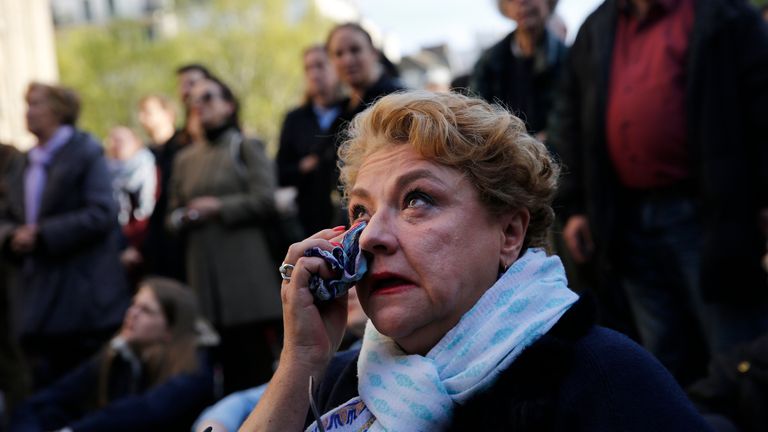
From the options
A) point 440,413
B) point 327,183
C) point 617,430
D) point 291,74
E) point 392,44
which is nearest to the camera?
point 617,430

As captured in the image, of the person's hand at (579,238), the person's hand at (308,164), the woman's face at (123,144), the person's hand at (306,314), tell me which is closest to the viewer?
the person's hand at (306,314)

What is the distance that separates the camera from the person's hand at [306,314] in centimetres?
215

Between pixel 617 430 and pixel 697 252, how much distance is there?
77.2 inches

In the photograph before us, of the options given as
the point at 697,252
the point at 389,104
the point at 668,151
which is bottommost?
the point at 697,252

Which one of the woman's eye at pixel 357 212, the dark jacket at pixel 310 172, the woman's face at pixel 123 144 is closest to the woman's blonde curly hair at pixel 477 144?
the woman's eye at pixel 357 212

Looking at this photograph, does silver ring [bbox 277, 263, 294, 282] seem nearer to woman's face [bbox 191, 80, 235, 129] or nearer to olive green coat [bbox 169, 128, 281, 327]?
olive green coat [bbox 169, 128, 281, 327]

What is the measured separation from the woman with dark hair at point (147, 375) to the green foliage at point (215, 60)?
45.4 metres

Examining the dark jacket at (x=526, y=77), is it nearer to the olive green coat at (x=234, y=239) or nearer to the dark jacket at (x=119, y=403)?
the olive green coat at (x=234, y=239)

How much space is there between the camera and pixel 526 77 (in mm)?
4691

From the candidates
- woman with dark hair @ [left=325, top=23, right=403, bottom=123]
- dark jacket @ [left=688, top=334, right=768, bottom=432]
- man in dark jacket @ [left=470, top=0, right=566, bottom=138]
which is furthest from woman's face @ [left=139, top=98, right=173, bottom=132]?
dark jacket @ [left=688, top=334, right=768, bottom=432]

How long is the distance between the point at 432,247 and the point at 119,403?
9.70 feet

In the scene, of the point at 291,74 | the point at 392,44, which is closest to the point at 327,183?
the point at 291,74

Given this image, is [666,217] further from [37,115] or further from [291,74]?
[291,74]

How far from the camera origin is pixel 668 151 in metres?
3.68
